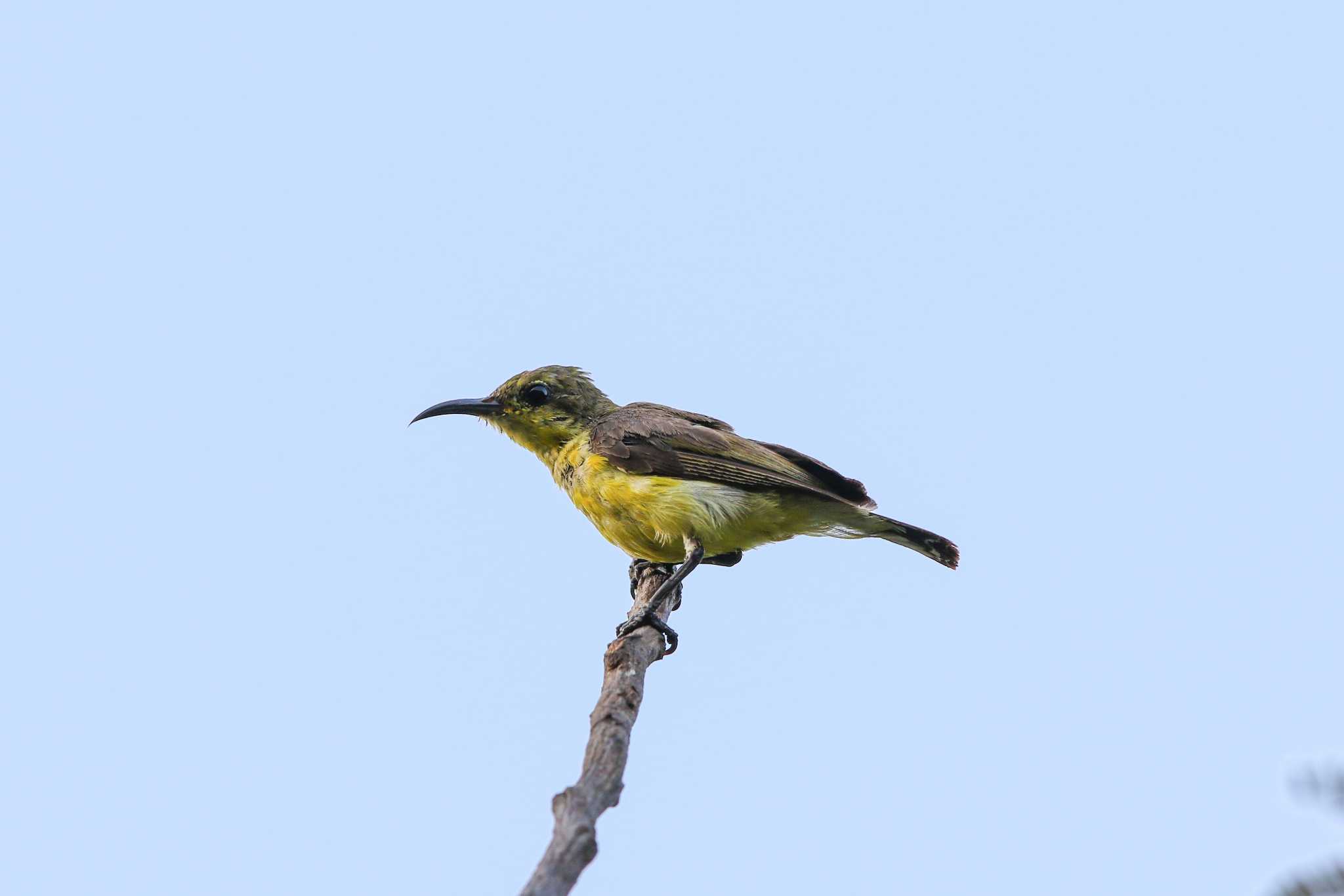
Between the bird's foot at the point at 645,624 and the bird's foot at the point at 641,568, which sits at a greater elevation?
the bird's foot at the point at 641,568

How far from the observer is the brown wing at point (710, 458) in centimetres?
797

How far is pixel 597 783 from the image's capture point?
3.51 metres

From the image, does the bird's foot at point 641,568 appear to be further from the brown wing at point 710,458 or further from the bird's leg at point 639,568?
the brown wing at point 710,458

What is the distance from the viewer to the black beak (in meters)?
9.25

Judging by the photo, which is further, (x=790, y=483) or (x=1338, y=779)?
(x=790, y=483)

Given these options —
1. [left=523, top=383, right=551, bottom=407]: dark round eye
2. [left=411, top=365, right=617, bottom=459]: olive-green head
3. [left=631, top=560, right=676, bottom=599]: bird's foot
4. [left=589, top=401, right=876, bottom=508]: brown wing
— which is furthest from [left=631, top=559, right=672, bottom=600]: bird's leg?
[left=523, top=383, right=551, bottom=407]: dark round eye

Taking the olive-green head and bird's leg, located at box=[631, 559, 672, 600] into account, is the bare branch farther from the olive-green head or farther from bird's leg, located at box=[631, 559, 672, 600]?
the olive-green head

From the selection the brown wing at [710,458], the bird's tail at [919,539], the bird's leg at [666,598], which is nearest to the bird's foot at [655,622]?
the bird's leg at [666,598]

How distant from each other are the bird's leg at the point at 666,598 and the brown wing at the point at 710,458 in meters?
0.53

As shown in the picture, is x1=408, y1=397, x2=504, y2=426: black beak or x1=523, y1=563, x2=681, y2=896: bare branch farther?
x1=408, y1=397, x2=504, y2=426: black beak

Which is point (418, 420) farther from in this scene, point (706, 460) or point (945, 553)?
point (945, 553)

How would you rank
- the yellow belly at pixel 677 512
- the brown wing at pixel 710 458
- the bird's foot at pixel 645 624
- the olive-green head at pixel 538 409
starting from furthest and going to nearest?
the olive-green head at pixel 538 409 → the brown wing at pixel 710 458 → the yellow belly at pixel 677 512 → the bird's foot at pixel 645 624

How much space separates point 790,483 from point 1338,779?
6.54 meters

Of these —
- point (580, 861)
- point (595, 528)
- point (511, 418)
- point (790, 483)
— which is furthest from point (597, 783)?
point (511, 418)
